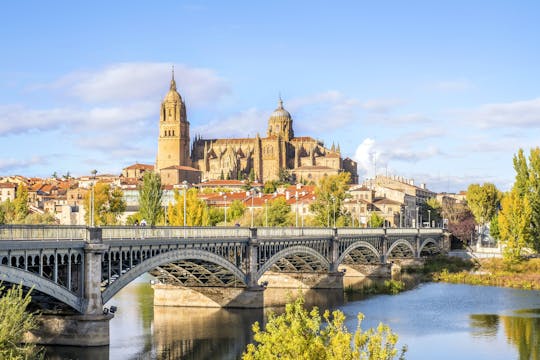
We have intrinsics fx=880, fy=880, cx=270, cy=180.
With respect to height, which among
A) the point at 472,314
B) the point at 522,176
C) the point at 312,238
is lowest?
the point at 472,314

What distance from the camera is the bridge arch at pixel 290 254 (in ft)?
187

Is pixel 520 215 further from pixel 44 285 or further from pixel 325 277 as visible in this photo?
pixel 44 285

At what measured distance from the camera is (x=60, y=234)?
119 ft

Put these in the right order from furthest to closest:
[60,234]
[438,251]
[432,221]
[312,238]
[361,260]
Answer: [432,221], [438,251], [361,260], [312,238], [60,234]

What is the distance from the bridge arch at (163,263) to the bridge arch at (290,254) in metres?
2.34

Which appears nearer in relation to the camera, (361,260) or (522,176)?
(361,260)

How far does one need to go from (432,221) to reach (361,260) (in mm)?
69485

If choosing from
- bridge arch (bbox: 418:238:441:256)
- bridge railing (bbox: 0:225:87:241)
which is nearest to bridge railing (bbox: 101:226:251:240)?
bridge railing (bbox: 0:225:87:241)

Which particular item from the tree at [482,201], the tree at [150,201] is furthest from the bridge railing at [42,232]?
the tree at [482,201]

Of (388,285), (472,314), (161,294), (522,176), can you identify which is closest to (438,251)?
(522,176)

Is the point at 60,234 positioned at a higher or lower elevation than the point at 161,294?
higher

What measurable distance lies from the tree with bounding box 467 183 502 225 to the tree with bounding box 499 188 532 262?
32.5 m

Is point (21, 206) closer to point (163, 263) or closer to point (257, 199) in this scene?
point (257, 199)

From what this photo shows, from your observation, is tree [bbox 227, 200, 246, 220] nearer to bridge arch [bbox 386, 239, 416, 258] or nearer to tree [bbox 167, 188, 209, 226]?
tree [bbox 167, 188, 209, 226]
